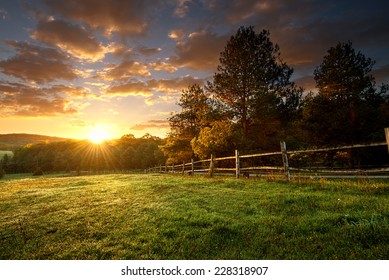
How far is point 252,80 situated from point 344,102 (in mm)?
9021

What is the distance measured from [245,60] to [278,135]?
7.26m

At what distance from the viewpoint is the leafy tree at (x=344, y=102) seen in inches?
754

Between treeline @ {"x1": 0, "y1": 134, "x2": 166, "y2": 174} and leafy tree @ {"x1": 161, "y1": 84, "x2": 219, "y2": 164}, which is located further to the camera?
treeline @ {"x1": 0, "y1": 134, "x2": 166, "y2": 174}

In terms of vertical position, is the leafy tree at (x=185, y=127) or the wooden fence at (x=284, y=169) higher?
the leafy tree at (x=185, y=127)

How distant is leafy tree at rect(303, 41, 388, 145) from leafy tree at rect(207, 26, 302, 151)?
8.33 feet

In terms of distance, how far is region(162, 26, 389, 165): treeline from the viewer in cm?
1923

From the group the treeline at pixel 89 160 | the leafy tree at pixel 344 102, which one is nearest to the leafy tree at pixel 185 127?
the leafy tree at pixel 344 102

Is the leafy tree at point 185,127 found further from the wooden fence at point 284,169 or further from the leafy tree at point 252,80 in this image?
the leafy tree at point 252,80

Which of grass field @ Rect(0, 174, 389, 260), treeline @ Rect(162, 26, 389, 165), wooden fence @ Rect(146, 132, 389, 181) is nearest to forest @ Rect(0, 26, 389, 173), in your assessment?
treeline @ Rect(162, 26, 389, 165)

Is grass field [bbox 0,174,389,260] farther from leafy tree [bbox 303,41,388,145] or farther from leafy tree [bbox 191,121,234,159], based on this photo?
leafy tree [bbox 303,41,388,145]

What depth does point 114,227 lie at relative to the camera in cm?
524

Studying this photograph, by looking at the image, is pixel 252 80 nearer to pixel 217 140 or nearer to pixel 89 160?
pixel 217 140

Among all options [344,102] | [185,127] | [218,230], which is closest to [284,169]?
[218,230]
